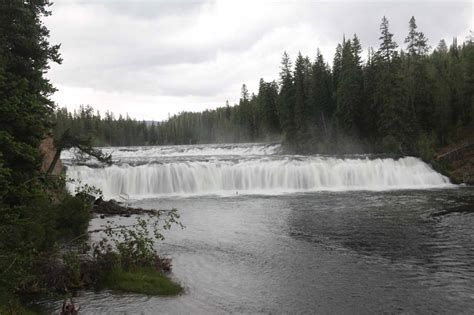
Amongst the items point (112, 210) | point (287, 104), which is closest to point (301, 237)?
point (112, 210)

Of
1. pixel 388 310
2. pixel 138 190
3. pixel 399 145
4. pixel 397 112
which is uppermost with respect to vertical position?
pixel 397 112

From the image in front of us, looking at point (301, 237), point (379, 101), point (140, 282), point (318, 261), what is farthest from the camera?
point (379, 101)

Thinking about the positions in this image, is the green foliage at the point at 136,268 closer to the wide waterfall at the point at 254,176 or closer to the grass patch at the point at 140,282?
the grass patch at the point at 140,282

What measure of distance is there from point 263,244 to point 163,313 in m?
7.67

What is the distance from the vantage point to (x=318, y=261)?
1506 cm

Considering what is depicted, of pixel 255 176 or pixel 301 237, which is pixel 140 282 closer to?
pixel 301 237

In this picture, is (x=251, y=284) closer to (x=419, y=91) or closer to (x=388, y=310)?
(x=388, y=310)

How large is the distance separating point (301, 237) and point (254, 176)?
787 inches

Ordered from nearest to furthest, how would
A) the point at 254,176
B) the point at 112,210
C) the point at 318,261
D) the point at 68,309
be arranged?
the point at 68,309 < the point at 318,261 < the point at 112,210 < the point at 254,176

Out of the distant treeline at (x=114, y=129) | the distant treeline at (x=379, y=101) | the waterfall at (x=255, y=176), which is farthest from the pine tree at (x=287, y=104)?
the distant treeline at (x=114, y=129)

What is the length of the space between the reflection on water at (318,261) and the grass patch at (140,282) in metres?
0.36

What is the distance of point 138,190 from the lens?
1409 inches

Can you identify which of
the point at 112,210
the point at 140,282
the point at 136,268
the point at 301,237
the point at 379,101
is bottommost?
the point at 140,282

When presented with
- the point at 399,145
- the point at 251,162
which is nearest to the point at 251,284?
the point at 251,162
